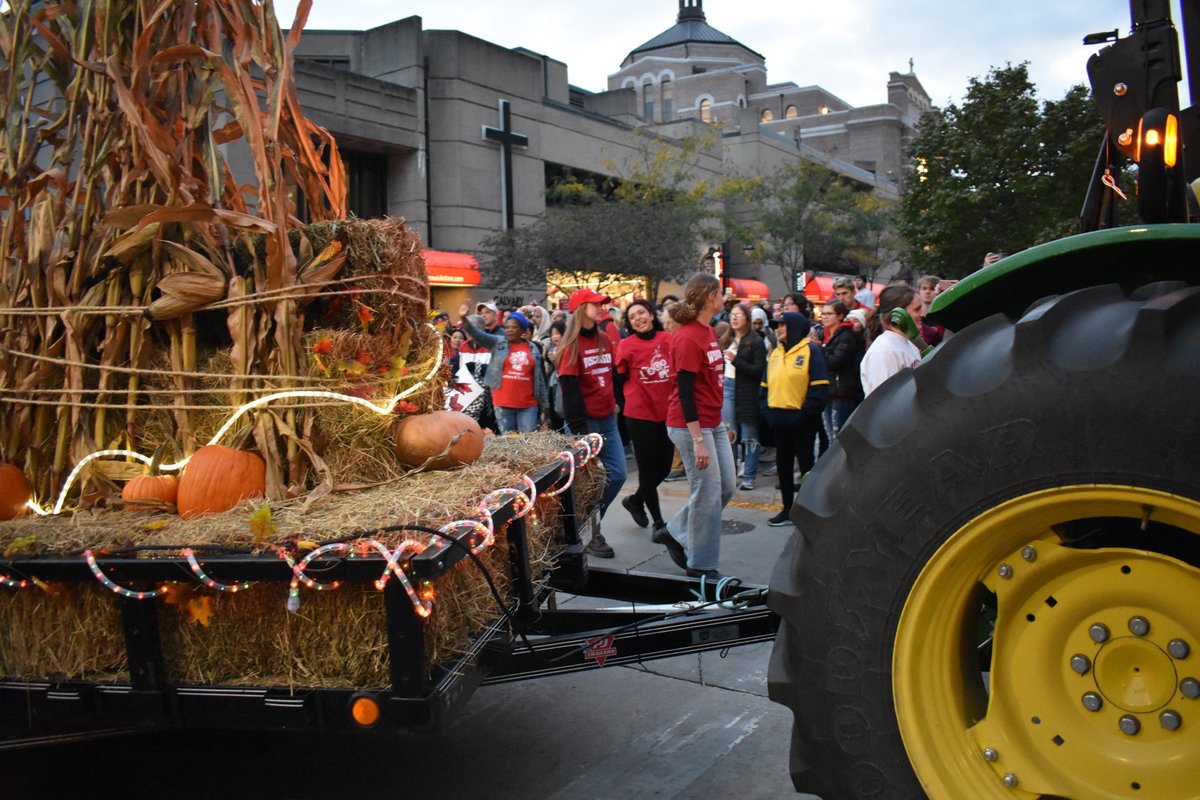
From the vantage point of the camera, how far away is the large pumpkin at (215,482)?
10.4 ft

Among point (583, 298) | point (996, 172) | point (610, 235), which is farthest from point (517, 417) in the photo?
point (610, 235)

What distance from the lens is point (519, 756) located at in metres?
3.71

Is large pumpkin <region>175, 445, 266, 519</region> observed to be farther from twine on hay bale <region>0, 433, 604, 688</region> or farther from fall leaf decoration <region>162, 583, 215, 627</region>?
fall leaf decoration <region>162, 583, 215, 627</region>

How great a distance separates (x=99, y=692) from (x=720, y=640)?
1980mm

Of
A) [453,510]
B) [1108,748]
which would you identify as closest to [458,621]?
[453,510]

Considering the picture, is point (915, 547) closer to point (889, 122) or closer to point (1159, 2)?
point (1159, 2)

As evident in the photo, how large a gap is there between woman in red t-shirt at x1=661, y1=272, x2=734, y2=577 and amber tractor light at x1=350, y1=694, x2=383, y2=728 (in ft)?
10.8

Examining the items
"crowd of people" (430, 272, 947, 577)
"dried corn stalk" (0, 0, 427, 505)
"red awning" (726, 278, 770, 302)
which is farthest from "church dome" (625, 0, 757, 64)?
"dried corn stalk" (0, 0, 427, 505)

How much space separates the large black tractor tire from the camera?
1.75 meters

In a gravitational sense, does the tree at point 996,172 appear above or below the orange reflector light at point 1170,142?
above

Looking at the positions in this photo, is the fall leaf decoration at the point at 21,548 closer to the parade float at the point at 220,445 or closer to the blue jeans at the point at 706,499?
the parade float at the point at 220,445

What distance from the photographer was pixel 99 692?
9.29 feet

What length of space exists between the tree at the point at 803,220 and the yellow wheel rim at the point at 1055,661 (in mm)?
37879

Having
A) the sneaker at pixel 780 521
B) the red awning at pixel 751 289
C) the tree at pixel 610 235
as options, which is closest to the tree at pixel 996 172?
the tree at pixel 610 235
